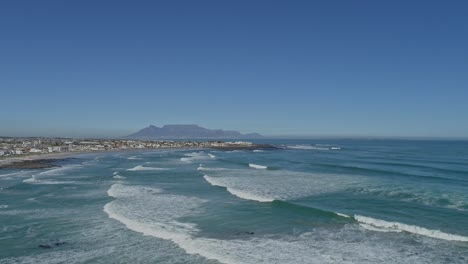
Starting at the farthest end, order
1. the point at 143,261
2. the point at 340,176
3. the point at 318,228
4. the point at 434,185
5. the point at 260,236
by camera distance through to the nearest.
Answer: the point at 340,176 < the point at 434,185 < the point at 318,228 < the point at 260,236 < the point at 143,261

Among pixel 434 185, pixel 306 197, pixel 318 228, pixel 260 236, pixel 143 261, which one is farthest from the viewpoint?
pixel 434 185

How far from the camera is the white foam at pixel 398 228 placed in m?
19.9

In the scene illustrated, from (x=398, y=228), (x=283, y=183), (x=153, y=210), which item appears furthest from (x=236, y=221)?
(x=283, y=183)

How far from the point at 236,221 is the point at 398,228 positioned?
799cm

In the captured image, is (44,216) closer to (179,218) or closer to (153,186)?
(179,218)

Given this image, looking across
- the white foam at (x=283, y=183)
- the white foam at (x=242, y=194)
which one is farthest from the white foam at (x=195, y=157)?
the white foam at (x=242, y=194)

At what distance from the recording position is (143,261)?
17047 millimetres

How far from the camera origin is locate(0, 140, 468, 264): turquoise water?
699 inches

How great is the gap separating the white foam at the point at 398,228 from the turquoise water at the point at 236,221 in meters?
0.05

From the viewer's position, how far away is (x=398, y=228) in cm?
2159

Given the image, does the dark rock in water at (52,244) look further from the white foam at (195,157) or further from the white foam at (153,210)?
the white foam at (195,157)

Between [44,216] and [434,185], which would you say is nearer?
[44,216]

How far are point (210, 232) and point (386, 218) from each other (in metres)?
9.61

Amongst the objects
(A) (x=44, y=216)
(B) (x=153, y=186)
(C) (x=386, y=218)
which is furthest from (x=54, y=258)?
(B) (x=153, y=186)
